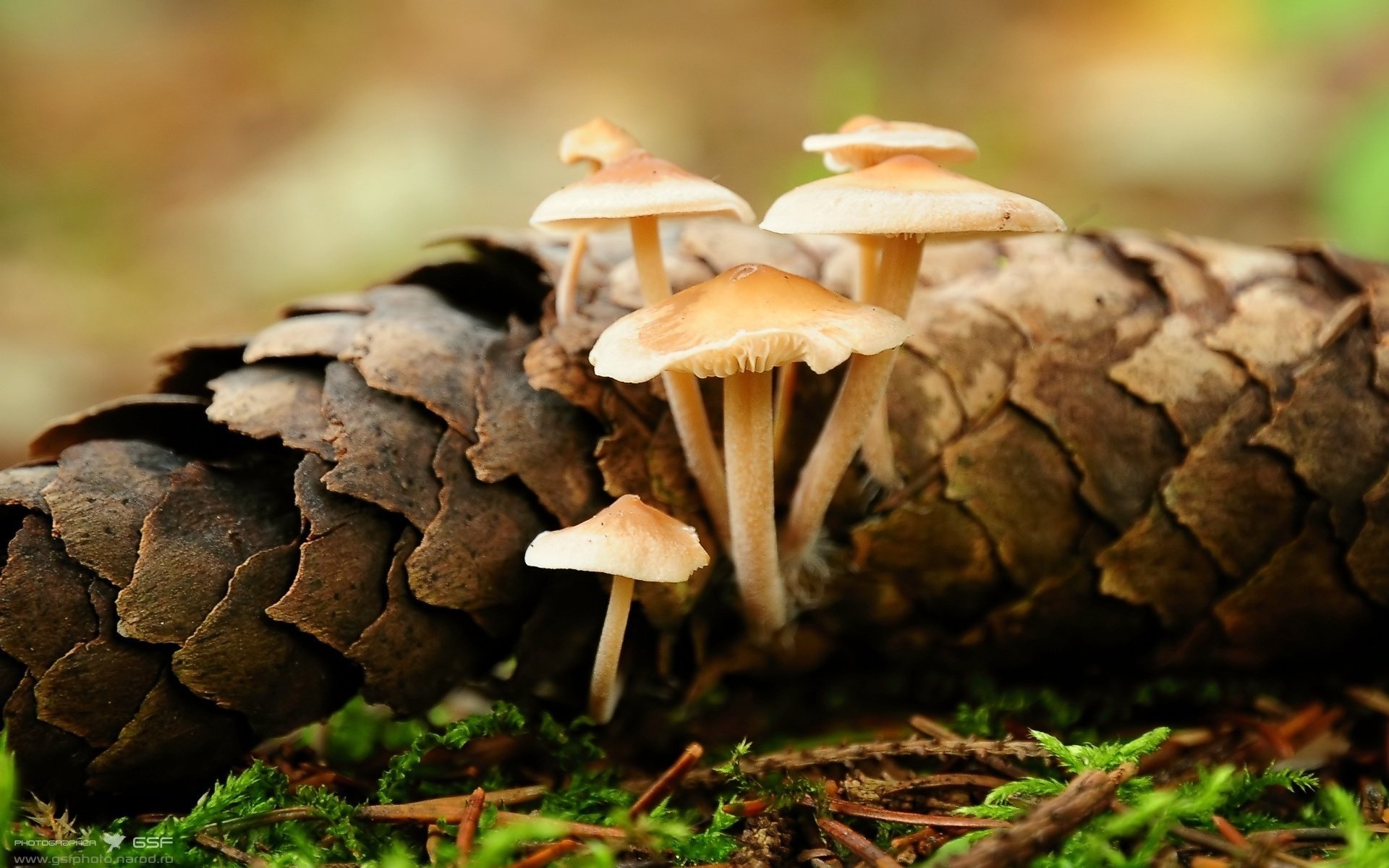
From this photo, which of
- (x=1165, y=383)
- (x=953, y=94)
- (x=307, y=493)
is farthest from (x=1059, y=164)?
(x=307, y=493)

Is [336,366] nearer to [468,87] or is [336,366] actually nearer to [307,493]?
[307,493]

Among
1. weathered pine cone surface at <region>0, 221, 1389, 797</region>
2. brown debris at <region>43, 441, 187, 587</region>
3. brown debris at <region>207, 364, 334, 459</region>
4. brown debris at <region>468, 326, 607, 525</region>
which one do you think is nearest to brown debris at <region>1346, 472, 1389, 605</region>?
weathered pine cone surface at <region>0, 221, 1389, 797</region>

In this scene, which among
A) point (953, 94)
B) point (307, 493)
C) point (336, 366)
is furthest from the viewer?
point (953, 94)

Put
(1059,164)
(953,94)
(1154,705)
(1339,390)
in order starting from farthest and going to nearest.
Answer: (953,94)
(1059,164)
(1154,705)
(1339,390)

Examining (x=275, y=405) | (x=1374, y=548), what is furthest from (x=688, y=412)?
(x=1374, y=548)

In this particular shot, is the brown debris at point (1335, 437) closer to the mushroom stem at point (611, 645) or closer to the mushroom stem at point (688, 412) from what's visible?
the mushroom stem at point (688, 412)

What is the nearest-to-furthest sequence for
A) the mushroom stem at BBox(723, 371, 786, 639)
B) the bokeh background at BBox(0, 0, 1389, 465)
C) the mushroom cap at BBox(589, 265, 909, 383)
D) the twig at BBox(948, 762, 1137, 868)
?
the twig at BBox(948, 762, 1137, 868) < the mushroom cap at BBox(589, 265, 909, 383) < the mushroom stem at BBox(723, 371, 786, 639) < the bokeh background at BBox(0, 0, 1389, 465)

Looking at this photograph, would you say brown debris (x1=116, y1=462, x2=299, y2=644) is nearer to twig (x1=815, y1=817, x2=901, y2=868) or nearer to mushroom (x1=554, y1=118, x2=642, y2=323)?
mushroom (x1=554, y1=118, x2=642, y2=323)
